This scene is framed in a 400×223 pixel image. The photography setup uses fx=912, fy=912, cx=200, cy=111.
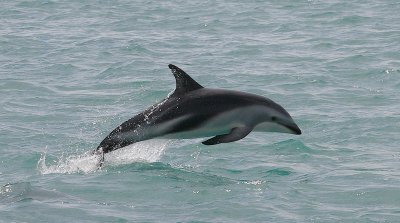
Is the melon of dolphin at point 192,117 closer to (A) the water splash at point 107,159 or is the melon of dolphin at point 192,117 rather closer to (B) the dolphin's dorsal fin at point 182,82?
(B) the dolphin's dorsal fin at point 182,82

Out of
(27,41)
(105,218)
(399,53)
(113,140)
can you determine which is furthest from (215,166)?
(27,41)

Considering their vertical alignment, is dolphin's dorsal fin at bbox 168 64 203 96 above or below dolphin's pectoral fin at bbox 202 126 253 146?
above

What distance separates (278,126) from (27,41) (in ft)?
51.8

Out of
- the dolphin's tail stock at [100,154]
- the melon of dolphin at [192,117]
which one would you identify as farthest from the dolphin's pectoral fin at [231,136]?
the dolphin's tail stock at [100,154]

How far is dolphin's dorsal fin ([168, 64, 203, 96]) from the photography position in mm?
12125

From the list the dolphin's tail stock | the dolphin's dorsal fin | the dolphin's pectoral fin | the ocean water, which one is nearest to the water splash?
the ocean water

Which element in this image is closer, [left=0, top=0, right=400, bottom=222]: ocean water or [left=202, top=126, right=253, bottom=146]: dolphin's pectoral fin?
[left=0, top=0, right=400, bottom=222]: ocean water

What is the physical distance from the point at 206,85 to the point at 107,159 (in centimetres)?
760

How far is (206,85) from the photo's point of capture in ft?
69.3

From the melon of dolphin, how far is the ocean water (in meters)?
0.72

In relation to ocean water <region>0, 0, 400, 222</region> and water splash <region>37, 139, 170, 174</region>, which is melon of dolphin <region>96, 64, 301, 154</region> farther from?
water splash <region>37, 139, 170, 174</region>

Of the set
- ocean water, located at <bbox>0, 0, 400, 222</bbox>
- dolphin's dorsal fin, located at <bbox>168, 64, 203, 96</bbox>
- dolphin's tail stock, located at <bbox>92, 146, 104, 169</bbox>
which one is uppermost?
dolphin's dorsal fin, located at <bbox>168, 64, 203, 96</bbox>

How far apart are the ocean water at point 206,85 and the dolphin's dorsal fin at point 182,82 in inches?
52.2

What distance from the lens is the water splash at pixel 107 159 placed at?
43.8 feet
